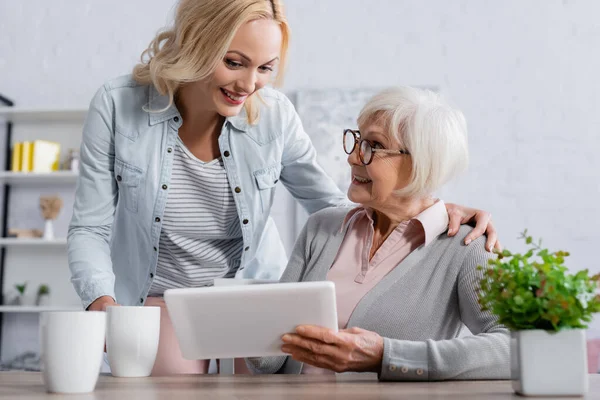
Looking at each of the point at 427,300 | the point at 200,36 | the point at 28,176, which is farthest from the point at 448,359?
the point at 28,176

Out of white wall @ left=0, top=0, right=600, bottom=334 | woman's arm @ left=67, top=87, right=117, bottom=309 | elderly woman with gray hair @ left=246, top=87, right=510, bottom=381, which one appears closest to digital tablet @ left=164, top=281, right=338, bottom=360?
elderly woman with gray hair @ left=246, top=87, right=510, bottom=381

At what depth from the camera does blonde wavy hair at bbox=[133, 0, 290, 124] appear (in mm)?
1656

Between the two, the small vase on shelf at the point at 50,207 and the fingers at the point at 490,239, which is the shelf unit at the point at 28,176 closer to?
the small vase on shelf at the point at 50,207

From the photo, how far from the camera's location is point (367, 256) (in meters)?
1.61

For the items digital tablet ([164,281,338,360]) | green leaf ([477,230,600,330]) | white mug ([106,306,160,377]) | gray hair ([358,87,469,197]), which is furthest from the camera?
gray hair ([358,87,469,197])

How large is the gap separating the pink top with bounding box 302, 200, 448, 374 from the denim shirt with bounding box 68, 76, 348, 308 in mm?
395

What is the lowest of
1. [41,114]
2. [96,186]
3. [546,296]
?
[546,296]

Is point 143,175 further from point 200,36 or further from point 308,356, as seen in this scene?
point 308,356

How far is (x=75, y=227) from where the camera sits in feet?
5.93

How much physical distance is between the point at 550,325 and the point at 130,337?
686mm

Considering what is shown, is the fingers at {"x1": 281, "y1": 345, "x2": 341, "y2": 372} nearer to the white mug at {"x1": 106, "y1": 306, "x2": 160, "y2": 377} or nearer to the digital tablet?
the digital tablet

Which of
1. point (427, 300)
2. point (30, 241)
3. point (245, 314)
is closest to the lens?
point (245, 314)

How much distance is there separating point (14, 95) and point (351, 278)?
11.0ft

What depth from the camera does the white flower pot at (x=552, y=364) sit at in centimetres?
96
